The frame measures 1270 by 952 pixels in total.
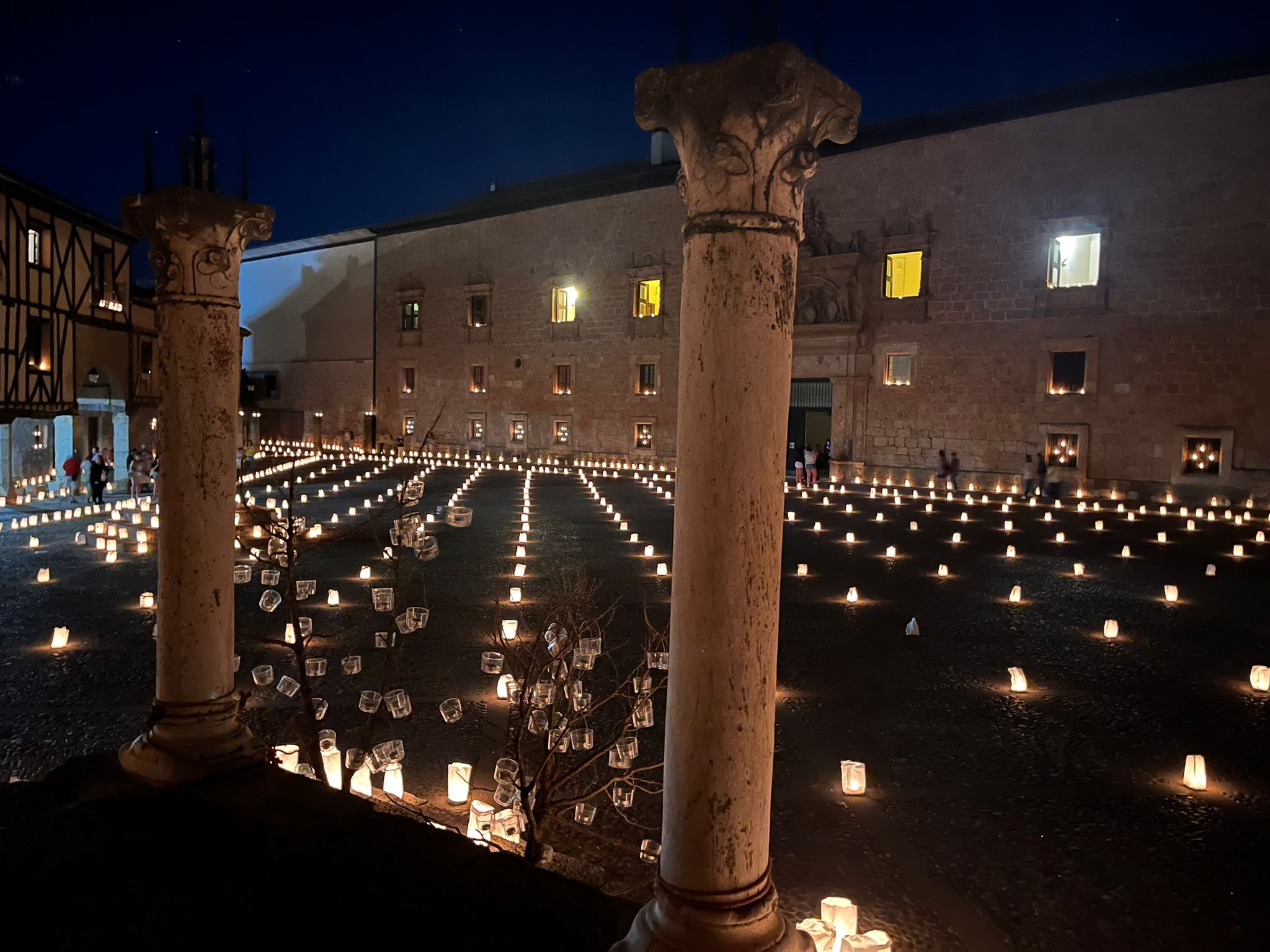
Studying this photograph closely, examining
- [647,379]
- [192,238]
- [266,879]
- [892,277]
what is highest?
[892,277]

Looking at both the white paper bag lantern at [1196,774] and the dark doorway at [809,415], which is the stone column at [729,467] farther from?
the dark doorway at [809,415]

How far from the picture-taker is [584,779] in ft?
17.8

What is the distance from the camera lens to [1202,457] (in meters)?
21.8

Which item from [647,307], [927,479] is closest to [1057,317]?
[927,479]

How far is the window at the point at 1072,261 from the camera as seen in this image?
23.7 metres

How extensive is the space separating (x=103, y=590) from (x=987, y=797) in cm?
1048

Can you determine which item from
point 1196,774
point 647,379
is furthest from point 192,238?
point 647,379

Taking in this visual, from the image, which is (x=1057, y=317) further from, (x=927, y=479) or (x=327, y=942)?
(x=327, y=942)

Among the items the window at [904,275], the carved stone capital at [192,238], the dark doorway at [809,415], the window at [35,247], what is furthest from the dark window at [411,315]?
the carved stone capital at [192,238]

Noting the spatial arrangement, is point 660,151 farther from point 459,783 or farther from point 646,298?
point 459,783

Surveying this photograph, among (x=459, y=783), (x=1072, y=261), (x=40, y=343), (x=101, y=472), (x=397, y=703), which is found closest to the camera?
(x=459, y=783)

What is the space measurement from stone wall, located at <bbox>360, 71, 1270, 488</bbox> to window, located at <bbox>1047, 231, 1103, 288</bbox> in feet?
0.86

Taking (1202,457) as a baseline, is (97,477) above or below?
below

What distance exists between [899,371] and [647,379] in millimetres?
10083
